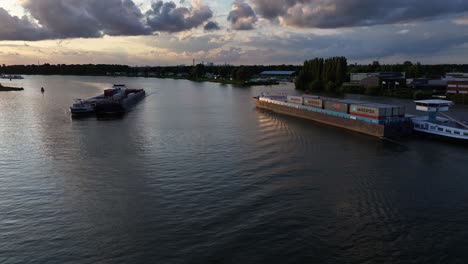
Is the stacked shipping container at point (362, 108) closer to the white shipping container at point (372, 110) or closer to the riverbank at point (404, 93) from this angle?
the white shipping container at point (372, 110)

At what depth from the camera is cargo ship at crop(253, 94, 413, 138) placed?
43594mm

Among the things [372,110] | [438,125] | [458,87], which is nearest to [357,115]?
[372,110]

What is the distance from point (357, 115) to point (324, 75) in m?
75.0

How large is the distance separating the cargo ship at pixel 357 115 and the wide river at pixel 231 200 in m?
2.98

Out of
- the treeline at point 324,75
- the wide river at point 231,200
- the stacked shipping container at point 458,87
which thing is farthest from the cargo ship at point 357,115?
the treeline at point 324,75

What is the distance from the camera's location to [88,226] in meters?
19.1

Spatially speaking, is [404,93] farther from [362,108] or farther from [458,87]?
[362,108]

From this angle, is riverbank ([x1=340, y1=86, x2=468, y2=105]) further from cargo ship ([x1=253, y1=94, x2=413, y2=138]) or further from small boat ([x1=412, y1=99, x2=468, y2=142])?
small boat ([x1=412, y1=99, x2=468, y2=142])

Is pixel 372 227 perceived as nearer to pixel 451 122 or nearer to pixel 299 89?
pixel 451 122

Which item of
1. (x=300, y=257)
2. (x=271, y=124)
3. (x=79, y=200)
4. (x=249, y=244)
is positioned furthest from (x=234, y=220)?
(x=271, y=124)

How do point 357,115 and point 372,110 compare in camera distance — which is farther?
point 357,115

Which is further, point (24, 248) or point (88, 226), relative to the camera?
point (88, 226)

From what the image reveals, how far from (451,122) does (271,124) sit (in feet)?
77.3

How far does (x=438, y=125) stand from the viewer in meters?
41.9
